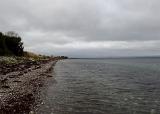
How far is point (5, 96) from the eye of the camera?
85.4 ft

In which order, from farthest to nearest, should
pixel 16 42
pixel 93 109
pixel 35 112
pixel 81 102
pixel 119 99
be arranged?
pixel 16 42
pixel 119 99
pixel 81 102
pixel 93 109
pixel 35 112

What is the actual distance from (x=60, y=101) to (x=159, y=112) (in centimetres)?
950

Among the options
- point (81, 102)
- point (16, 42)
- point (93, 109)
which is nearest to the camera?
point (93, 109)

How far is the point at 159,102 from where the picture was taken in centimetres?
2609

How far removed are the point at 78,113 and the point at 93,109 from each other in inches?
77.3

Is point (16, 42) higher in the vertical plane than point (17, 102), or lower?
higher

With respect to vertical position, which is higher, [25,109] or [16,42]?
[16,42]

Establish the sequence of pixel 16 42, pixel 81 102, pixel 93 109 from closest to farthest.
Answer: pixel 93 109
pixel 81 102
pixel 16 42

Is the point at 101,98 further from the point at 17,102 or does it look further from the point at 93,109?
the point at 17,102

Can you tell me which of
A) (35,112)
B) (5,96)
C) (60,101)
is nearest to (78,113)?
(35,112)

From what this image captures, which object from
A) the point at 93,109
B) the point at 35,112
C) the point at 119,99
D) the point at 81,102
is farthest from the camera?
the point at 119,99

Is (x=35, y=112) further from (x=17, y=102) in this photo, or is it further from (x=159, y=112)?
(x=159, y=112)

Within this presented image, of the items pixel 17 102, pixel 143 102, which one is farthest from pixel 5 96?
pixel 143 102

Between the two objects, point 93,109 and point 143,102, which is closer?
point 93,109
